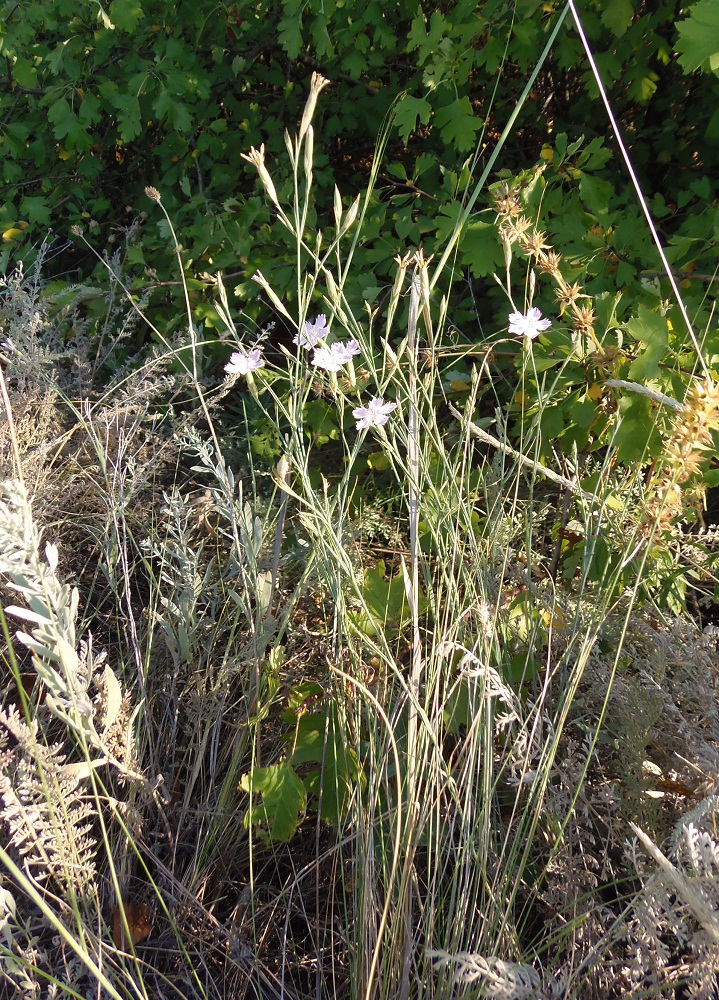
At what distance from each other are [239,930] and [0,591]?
87cm

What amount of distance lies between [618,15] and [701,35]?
0.44m

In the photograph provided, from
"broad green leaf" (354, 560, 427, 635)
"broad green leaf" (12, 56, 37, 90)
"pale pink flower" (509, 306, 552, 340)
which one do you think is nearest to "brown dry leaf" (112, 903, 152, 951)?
"broad green leaf" (354, 560, 427, 635)

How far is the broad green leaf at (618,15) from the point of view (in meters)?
1.74

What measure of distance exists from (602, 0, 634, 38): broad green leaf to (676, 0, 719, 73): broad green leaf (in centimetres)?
37

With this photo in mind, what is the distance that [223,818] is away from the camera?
3.97ft

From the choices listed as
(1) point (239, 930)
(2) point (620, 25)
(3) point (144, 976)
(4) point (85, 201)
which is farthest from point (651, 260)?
(4) point (85, 201)

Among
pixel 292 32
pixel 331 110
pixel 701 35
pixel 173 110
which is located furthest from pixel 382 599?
pixel 331 110

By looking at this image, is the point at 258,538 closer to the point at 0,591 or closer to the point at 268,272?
the point at 0,591

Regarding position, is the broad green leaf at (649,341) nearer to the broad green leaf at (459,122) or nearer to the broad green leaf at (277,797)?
the broad green leaf at (459,122)

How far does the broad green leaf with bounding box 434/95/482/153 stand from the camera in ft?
5.89

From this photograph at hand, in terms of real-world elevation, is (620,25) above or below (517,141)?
above

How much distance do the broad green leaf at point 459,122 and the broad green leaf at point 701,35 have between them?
49 centimetres

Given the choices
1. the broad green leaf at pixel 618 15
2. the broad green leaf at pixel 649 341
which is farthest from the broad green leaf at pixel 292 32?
the broad green leaf at pixel 649 341

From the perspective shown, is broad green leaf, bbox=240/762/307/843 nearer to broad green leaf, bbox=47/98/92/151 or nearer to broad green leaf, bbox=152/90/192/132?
broad green leaf, bbox=152/90/192/132
